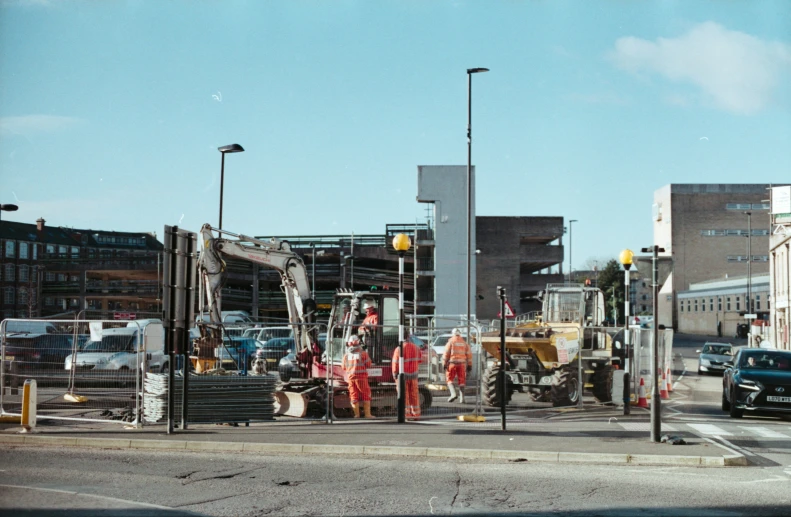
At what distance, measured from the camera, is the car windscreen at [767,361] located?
20.5 meters

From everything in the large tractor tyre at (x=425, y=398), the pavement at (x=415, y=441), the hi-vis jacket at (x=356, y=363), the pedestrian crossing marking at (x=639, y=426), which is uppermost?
the hi-vis jacket at (x=356, y=363)

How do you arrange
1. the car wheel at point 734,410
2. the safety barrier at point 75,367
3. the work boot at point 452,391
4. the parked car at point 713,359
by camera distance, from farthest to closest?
the parked car at point 713,359
the car wheel at point 734,410
the work boot at point 452,391
the safety barrier at point 75,367

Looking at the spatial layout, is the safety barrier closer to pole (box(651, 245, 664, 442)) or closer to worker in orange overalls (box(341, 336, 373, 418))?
worker in orange overalls (box(341, 336, 373, 418))

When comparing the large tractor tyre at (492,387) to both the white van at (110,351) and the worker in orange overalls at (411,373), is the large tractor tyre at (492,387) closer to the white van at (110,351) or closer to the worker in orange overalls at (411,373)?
the worker in orange overalls at (411,373)

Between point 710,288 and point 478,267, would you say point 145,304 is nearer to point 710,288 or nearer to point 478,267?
point 478,267

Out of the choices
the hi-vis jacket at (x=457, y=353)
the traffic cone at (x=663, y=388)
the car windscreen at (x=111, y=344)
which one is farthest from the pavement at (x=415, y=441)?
the traffic cone at (x=663, y=388)

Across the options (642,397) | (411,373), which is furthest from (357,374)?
(642,397)

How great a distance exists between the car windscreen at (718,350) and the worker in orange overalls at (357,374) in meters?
27.6

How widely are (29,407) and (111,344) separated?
8.61 ft

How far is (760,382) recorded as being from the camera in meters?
19.6

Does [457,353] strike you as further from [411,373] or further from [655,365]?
[655,365]

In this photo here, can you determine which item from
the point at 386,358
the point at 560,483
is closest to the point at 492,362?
the point at 386,358

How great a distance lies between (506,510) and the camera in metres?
8.92

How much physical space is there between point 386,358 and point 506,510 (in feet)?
32.3
